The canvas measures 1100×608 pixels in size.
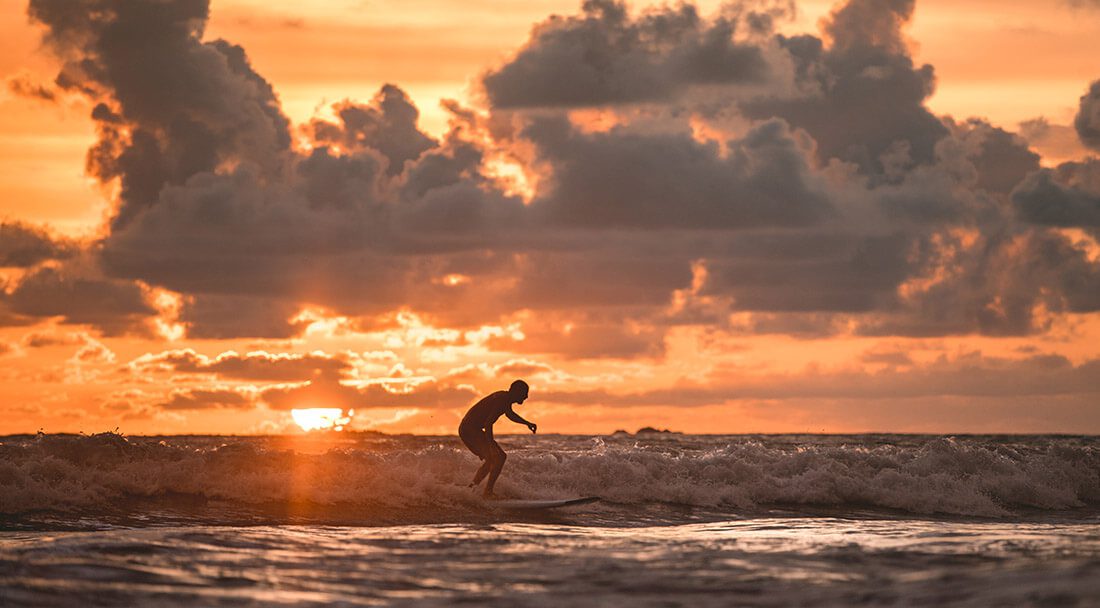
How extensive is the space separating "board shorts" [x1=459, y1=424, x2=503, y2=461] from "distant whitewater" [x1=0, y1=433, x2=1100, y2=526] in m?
1.47

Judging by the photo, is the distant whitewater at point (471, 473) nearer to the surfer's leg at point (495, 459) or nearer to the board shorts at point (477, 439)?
the surfer's leg at point (495, 459)

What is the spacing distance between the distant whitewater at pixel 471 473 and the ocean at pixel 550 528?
0.21 ft

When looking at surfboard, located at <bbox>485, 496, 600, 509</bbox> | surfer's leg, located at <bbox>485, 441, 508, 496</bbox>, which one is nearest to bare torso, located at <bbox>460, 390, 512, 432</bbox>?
surfer's leg, located at <bbox>485, 441, 508, 496</bbox>

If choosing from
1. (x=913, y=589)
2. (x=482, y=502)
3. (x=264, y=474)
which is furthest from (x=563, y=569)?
(x=264, y=474)

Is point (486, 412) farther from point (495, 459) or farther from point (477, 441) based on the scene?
point (495, 459)

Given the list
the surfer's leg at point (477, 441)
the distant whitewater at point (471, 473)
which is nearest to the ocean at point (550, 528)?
the distant whitewater at point (471, 473)

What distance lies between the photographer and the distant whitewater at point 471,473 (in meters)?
24.9

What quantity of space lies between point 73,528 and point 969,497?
21.3 m

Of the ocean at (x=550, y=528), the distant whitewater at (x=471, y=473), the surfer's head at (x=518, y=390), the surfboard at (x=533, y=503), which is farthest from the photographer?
the distant whitewater at (x=471, y=473)

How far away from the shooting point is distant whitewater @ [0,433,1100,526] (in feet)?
81.6

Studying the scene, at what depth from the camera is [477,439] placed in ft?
78.0

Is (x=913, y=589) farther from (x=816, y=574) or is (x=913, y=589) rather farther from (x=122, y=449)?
(x=122, y=449)

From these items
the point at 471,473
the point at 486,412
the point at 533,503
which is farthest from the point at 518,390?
the point at 471,473

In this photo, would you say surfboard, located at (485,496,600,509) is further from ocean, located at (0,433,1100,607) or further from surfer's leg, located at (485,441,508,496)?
surfer's leg, located at (485,441,508,496)
